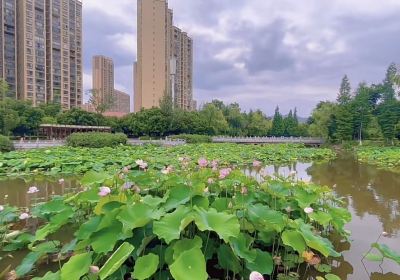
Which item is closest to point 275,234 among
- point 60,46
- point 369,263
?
point 369,263

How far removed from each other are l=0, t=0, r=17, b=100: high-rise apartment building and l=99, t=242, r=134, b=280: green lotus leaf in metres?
45.6

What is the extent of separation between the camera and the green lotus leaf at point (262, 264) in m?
2.06

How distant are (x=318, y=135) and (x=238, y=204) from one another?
37129 mm

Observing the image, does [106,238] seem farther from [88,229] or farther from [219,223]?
[219,223]

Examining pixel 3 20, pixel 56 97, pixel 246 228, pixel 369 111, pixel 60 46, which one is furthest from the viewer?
pixel 60 46

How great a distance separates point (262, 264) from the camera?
6.91ft

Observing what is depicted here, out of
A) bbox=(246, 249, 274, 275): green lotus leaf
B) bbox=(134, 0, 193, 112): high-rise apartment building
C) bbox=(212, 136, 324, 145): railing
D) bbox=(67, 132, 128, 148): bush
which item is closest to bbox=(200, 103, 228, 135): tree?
bbox=(212, 136, 324, 145): railing

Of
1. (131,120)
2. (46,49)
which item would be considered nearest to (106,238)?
(131,120)

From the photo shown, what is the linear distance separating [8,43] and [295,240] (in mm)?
49519

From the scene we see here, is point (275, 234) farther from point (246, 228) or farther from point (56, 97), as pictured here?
point (56, 97)

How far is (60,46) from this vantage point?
47.1m

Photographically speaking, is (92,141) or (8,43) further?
(8,43)

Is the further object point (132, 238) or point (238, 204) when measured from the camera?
point (238, 204)

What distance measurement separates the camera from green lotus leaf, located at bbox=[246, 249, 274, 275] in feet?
6.76
